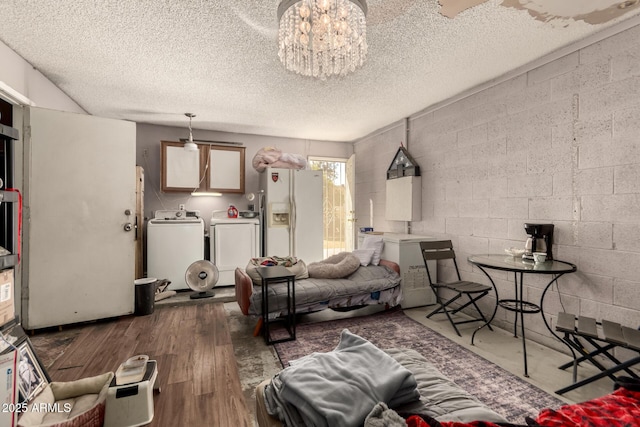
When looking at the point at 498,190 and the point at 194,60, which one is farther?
the point at 498,190

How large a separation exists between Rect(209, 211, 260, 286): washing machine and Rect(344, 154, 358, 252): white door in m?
1.82

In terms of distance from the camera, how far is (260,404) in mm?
1184

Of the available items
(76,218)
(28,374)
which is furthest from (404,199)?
(28,374)

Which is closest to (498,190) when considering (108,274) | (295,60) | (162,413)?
(295,60)

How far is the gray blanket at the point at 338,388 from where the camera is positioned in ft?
3.01

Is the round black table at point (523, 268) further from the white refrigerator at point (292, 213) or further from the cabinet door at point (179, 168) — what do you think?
the cabinet door at point (179, 168)

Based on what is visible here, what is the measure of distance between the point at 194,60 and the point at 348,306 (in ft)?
9.22

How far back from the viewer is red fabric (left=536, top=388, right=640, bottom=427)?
35.3 inches

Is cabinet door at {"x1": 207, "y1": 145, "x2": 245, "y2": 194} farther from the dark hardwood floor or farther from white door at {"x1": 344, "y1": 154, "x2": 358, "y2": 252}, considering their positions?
the dark hardwood floor

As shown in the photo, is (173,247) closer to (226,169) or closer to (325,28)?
(226,169)

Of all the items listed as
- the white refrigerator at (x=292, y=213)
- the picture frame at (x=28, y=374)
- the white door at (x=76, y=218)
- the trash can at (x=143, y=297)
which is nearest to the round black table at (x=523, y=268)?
the white refrigerator at (x=292, y=213)

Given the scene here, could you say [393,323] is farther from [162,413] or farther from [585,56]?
[585,56]

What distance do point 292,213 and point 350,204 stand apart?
1.36 m

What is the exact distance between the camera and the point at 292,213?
4.68m
